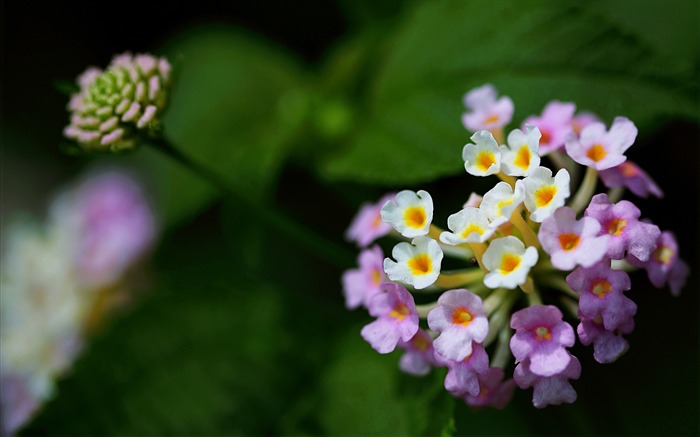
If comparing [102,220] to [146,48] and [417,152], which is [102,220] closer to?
[146,48]

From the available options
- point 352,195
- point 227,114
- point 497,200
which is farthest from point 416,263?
point 227,114

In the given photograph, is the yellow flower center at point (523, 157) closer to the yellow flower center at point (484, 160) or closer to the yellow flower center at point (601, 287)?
the yellow flower center at point (484, 160)

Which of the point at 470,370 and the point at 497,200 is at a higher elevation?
the point at 497,200

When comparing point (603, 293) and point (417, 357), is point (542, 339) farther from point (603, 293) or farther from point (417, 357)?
point (417, 357)

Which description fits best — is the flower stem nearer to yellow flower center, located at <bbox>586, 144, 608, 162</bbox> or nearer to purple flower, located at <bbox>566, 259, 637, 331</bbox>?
yellow flower center, located at <bbox>586, 144, 608, 162</bbox>

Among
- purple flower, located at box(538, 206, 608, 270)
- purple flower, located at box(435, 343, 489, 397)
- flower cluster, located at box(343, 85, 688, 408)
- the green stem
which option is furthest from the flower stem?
the green stem
